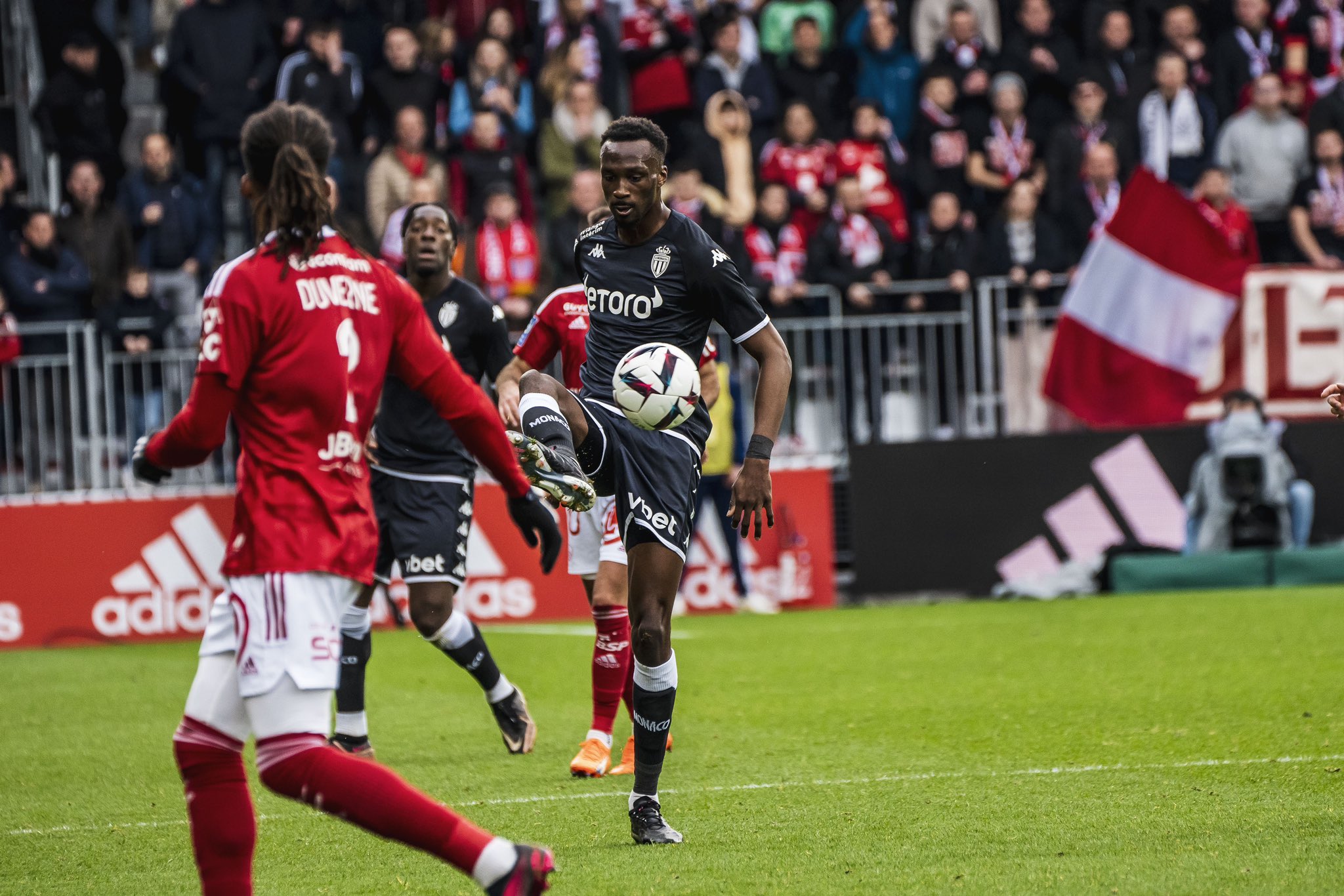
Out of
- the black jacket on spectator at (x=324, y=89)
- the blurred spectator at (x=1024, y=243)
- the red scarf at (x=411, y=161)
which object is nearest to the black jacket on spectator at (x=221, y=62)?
the black jacket on spectator at (x=324, y=89)

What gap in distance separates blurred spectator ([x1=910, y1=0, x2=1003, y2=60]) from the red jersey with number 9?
14.2 m

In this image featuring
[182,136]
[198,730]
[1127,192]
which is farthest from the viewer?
[182,136]

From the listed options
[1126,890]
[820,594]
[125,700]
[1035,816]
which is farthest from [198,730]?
[820,594]

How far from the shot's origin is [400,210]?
1480 centimetres

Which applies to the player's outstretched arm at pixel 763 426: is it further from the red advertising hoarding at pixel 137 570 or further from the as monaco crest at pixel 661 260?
the red advertising hoarding at pixel 137 570

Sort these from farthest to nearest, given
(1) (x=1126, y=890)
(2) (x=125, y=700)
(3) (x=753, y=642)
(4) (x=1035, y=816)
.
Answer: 1. (3) (x=753, y=642)
2. (2) (x=125, y=700)
3. (4) (x=1035, y=816)
4. (1) (x=1126, y=890)

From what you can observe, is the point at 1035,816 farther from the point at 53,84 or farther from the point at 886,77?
the point at 53,84

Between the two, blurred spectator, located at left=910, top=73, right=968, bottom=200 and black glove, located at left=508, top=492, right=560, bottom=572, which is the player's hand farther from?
blurred spectator, located at left=910, top=73, right=968, bottom=200

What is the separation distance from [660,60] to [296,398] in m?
13.6

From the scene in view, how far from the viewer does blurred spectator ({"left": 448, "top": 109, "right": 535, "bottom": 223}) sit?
16266mm

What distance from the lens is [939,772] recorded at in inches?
289

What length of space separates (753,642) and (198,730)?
8.72 m

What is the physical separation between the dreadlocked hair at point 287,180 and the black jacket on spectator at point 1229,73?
14.9m

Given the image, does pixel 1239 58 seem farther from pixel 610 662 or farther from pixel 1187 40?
pixel 610 662
